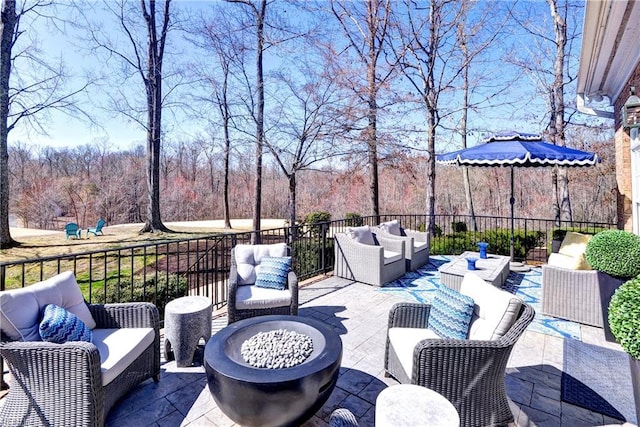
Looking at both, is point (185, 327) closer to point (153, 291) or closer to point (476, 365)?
point (153, 291)

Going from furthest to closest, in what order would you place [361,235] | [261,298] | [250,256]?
1. [361,235]
2. [250,256]
3. [261,298]

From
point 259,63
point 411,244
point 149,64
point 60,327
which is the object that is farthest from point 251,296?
point 149,64

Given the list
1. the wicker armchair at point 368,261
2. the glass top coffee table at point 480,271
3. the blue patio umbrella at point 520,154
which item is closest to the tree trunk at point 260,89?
the wicker armchair at point 368,261

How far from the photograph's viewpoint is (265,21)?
348 inches

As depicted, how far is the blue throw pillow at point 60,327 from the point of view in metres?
2.00

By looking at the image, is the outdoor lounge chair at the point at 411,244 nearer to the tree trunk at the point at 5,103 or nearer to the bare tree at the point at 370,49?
the bare tree at the point at 370,49

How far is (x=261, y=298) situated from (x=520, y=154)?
4163mm

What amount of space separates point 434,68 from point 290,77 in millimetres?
4227

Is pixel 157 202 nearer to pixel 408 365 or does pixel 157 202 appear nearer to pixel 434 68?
pixel 434 68

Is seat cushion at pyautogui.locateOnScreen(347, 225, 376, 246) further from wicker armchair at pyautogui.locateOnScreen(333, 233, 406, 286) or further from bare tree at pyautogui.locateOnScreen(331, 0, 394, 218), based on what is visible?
bare tree at pyautogui.locateOnScreen(331, 0, 394, 218)

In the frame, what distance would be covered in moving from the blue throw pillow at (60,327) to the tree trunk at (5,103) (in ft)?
31.5

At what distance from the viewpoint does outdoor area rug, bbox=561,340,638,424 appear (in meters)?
2.27

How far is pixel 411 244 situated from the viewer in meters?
5.91

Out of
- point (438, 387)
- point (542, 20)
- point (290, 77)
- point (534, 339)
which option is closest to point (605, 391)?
point (534, 339)
